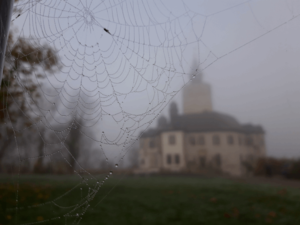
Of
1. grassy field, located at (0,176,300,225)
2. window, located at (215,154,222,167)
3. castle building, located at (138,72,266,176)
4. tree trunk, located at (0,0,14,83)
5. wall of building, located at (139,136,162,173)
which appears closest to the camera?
tree trunk, located at (0,0,14,83)

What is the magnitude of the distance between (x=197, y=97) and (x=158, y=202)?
77.5 inches

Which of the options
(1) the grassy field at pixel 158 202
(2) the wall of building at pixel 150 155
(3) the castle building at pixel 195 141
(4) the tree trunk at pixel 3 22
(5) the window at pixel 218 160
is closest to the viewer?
(4) the tree trunk at pixel 3 22

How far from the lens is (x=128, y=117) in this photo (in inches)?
87.4

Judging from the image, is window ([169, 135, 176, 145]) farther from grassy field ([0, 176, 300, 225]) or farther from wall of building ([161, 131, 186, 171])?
grassy field ([0, 176, 300, 225])

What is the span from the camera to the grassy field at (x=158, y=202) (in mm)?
2934

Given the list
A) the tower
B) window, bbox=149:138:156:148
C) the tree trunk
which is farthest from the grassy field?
the tree trunk

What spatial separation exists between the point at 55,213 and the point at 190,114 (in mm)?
2686

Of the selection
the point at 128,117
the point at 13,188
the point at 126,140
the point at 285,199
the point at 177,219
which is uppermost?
the point at 128,117

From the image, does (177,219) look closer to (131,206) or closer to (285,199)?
(131,206)

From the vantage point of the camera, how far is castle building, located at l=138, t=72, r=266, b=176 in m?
3.21

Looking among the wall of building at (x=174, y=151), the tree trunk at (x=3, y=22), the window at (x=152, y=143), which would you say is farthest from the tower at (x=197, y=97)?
the tree trunk at (x=3, y=22)

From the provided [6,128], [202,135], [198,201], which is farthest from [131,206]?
[6,128]

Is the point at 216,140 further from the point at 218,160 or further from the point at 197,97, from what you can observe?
the point at 197,97

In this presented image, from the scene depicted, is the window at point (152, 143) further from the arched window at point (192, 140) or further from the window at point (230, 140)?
the window at point (230, 140)
